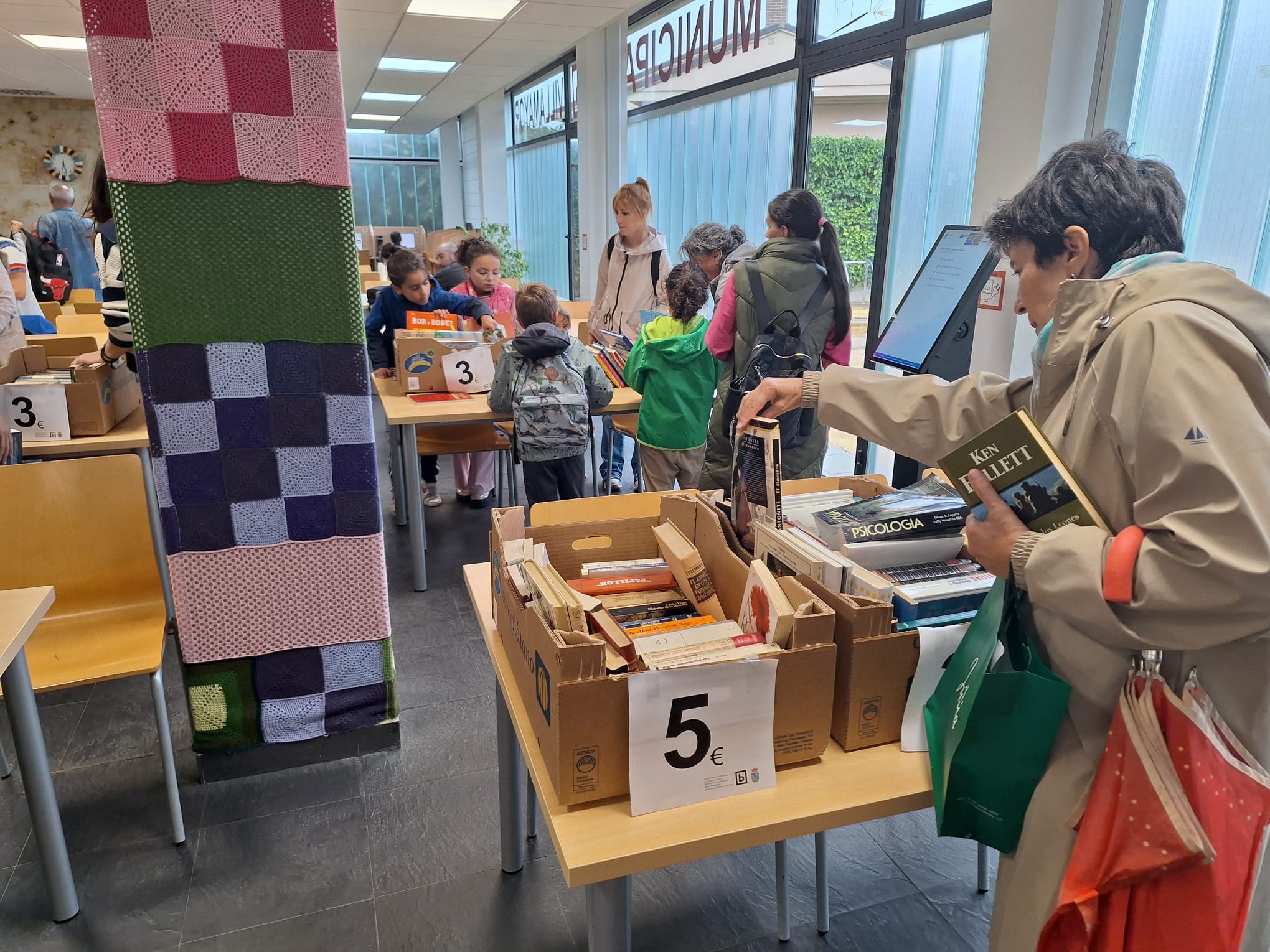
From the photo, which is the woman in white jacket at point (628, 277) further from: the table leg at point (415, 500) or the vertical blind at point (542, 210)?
the vertical blind at point (542, 210)

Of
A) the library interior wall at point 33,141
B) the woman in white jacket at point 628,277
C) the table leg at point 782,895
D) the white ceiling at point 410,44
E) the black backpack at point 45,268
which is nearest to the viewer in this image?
the table leg at point 782,895

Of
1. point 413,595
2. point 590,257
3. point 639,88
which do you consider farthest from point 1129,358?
point 590,257

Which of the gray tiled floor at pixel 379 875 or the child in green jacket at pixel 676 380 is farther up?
the child in green jacket at pixel 676 380

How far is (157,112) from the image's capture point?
5.73 ft

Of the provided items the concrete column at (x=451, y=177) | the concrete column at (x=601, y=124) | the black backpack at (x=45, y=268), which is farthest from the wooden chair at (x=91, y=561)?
the concrete column at (x=451, y=177)

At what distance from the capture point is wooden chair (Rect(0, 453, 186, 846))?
202 cm

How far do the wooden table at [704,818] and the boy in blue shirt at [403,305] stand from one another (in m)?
3.07

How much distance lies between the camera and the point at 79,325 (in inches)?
177

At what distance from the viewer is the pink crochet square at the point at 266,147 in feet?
5.97

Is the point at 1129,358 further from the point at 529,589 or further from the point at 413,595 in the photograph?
the point at 413,595

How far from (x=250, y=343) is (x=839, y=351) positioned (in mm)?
2038

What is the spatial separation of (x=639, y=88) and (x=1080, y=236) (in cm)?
654

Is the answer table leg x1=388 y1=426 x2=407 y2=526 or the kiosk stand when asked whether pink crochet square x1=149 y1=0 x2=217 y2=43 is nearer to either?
the kiosk stand

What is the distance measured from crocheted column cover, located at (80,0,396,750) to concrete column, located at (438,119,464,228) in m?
14.2
